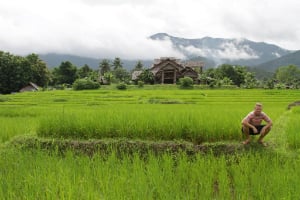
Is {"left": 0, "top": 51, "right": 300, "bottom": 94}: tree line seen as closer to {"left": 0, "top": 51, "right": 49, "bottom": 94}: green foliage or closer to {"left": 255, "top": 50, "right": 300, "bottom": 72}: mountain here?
{"left": 0, "top": 51, "right": 49, "bottom": 94}: green foliage

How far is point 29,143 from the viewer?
718 cm

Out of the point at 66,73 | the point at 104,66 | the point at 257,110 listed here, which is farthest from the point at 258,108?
the point at 104,66

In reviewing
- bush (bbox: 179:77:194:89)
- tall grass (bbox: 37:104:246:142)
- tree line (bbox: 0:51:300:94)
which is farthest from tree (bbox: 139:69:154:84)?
tall grass (bbox: 37:104:246:142)

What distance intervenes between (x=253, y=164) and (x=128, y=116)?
338 cm

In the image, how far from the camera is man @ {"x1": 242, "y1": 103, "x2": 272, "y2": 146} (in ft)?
21.0

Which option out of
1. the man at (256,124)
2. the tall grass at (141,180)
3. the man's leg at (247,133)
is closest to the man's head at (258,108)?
the man at (256,124)

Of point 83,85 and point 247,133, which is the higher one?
point 83,85

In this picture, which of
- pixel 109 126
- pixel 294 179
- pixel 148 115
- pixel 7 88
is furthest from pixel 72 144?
pixel 7 88

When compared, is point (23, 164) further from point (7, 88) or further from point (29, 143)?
point (7, 88)

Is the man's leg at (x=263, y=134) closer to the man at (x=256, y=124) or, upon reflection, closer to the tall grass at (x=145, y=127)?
the man at (x=256, y=124)

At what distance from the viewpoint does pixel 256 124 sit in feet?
21.6

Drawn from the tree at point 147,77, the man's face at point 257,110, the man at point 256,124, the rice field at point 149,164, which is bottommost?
the rice field at point 149,164

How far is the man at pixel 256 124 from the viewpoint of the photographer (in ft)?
21.0

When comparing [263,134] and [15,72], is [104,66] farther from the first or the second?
[263,134]
